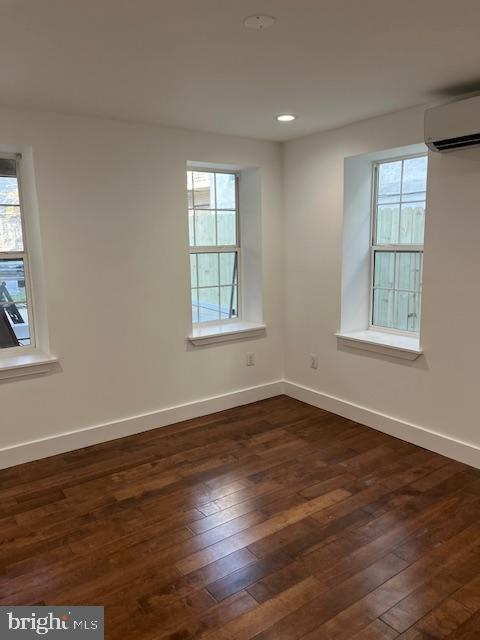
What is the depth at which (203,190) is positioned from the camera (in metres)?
4.16

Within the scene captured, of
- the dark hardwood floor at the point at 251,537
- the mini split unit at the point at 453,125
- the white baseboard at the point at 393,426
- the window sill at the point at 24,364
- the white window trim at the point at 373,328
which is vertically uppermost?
the mini split unit at the point at 453,125

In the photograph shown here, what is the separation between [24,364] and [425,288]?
8.97 ft

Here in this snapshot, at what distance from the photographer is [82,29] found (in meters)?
1.90

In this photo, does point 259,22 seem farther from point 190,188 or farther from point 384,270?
point 384,270

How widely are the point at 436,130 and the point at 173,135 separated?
1.87 metres

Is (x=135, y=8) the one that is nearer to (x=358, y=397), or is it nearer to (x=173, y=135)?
(x=173, y=135)

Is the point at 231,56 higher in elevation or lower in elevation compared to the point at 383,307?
higher

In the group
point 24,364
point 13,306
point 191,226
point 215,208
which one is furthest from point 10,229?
point 215,208

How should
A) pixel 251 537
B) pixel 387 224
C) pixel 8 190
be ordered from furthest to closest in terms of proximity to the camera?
pixel 387 224 < pixel 8 190 < pixel 251 537

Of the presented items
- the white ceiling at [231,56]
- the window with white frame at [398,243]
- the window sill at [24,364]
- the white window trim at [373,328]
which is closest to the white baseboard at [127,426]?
the window sill at [24,364]

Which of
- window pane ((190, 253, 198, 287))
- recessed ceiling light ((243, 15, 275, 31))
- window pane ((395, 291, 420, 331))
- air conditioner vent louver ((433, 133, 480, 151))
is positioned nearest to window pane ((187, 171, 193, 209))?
window pane ((190, 253, 198, 287))

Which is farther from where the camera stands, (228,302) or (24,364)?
(228,302)

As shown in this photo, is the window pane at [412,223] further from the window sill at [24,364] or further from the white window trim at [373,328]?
the window sill at [24,364]

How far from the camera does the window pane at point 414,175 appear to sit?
136 inches
